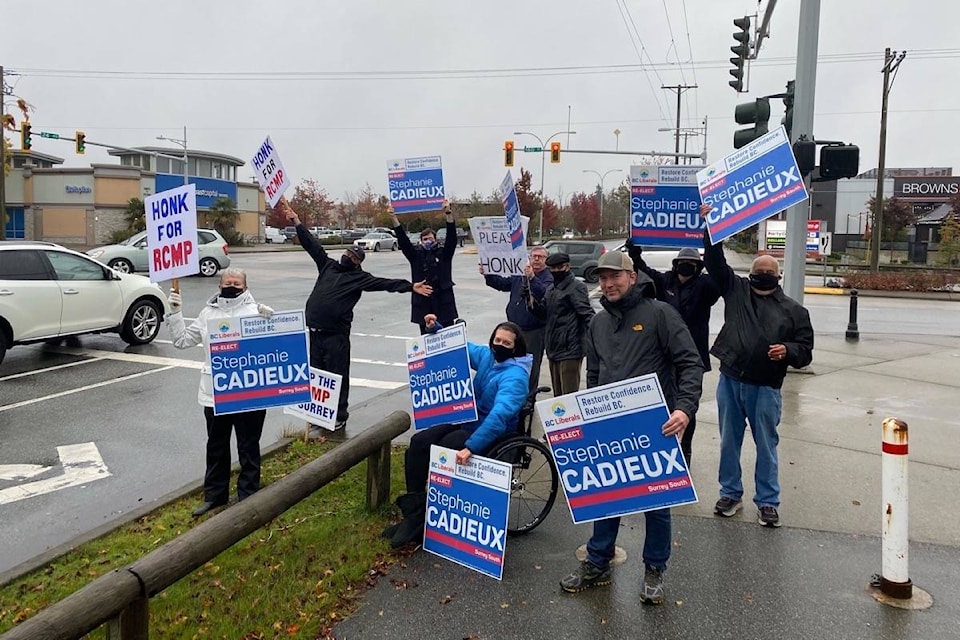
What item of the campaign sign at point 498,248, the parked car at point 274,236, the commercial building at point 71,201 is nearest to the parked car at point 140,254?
the campaign sign at point 498,248

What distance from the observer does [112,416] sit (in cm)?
803

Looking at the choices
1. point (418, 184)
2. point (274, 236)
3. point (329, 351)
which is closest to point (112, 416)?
point (329, 351)

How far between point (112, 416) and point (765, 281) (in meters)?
6.97

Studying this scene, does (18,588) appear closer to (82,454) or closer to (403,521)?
(403,521)

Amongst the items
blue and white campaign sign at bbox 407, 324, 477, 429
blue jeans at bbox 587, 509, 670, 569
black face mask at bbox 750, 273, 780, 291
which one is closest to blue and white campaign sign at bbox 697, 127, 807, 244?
black face mask at bbox 750, 273, 780, 291

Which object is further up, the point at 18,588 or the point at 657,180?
the point at 657,180

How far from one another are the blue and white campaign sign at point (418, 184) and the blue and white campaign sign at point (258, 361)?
2.96 meters

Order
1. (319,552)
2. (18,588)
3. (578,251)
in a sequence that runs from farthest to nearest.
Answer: (578,251)
(319,552)
(18,588)

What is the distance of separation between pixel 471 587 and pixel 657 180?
4107mm

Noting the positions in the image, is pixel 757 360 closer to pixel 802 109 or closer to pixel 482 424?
pixel 482 424

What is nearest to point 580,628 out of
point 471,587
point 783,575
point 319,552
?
point 471,587

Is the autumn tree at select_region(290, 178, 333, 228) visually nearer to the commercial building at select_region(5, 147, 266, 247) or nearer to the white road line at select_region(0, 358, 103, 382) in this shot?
the commercial building at select_region(5, 147, 266, 247)

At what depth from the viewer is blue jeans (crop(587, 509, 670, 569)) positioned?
4008 mm

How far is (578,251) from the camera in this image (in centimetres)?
2719
